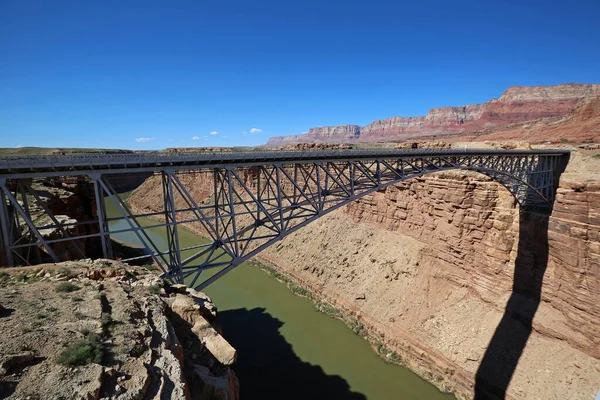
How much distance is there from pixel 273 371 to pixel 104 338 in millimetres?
12168

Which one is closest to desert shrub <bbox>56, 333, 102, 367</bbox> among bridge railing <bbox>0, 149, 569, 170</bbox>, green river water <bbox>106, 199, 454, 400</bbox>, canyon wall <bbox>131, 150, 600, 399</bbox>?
bridge railing <bbox>0, 149, 569, 170</bbox>

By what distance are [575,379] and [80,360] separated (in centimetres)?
1720

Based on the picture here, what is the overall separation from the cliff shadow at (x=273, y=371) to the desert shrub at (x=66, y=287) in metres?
10.4

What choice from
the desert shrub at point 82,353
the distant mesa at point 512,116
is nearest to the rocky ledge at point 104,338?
the desert shrub at point 82,353

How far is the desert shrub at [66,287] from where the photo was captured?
585 cm

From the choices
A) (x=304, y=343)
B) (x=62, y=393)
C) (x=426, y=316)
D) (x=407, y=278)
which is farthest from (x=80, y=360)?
(x=407, y=278)

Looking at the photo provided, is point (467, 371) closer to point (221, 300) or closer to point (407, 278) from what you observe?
point (407, 278)

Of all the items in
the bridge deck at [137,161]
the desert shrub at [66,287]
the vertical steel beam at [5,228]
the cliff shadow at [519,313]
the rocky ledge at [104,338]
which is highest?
the bridge deck at [137,161]

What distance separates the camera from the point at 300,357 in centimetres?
1598

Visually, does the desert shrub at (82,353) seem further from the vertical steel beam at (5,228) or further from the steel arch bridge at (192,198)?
the vertical steel beam at (5,228)

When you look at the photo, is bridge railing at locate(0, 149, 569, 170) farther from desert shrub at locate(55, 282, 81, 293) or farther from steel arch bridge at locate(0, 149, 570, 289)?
desert shrub at locate(55, 282, 81, 293)

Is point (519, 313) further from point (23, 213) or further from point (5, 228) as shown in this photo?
point (5, 228)

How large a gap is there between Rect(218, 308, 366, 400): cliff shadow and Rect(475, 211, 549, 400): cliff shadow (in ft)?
18.9

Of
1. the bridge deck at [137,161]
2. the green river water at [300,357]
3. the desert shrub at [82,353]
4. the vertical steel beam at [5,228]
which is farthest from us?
the green river water at [300,357]
